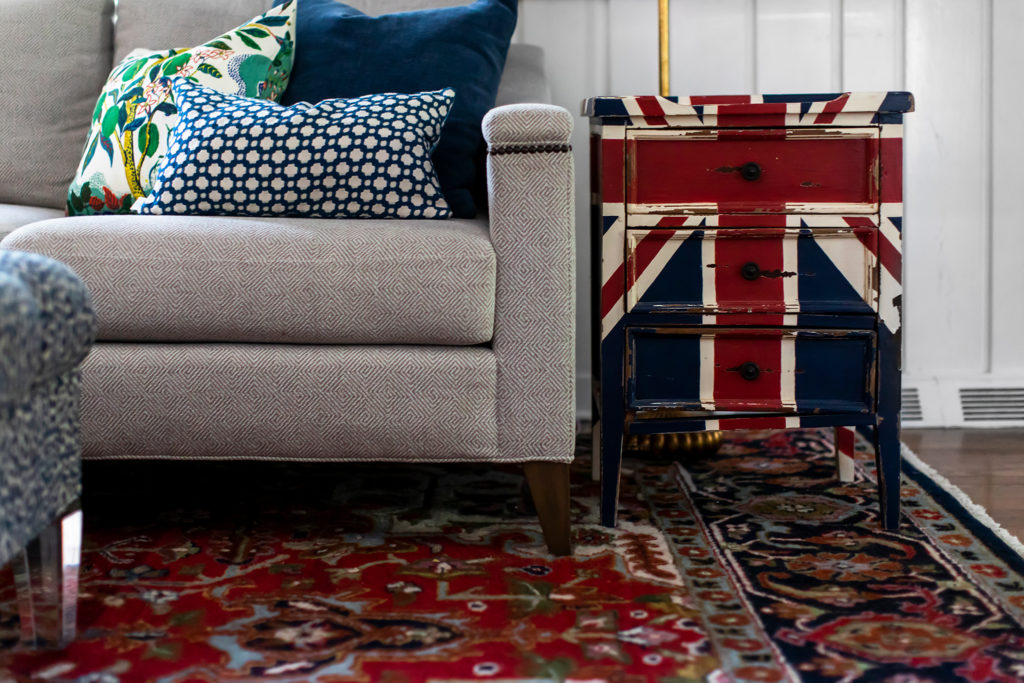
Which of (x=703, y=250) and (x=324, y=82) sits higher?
(x=324, y=82)

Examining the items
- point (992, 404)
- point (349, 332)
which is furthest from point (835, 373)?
point (992, 404)

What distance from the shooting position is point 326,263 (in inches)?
52.9

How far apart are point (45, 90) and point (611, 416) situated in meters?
1.33

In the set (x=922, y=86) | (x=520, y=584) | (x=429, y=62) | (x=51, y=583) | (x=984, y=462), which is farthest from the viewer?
(x=922, y=86)

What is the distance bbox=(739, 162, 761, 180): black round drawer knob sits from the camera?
1498mm

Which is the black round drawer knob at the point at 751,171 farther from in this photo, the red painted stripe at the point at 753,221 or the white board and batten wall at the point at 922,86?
the white board and batten wall at the point at 922,86

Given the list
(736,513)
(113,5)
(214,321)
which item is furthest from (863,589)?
(113,5)

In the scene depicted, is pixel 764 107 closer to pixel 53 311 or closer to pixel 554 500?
pixel 554 500

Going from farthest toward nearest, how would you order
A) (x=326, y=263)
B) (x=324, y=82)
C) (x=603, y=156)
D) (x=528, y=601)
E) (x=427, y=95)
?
1. (x=324, y=82)
2. (x=427, y=95)
3. (x=603, y=156)
4. (x=326, y=263)
5. (x=528, y=601)

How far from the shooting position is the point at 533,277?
1.37 m

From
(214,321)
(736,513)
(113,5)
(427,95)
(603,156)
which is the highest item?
(113,5)

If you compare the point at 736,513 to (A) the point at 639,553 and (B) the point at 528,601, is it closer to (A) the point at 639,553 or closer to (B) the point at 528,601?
(A) the point at 639,553

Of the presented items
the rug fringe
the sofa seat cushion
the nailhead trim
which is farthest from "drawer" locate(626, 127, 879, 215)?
the rug fringe

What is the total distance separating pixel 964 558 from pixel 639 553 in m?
0.46
